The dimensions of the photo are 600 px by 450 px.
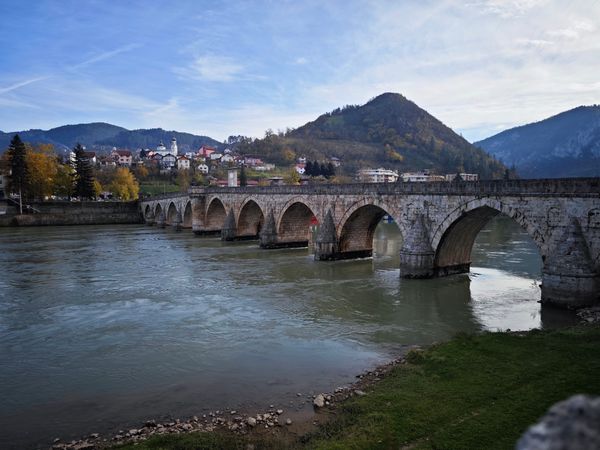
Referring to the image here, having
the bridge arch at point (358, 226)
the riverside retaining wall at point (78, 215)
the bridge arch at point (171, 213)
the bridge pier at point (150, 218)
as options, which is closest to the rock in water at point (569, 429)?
the bridge arch at point (358, 226)

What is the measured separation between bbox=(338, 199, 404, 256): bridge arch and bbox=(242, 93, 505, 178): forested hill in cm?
8799

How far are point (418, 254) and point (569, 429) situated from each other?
19.9 metres

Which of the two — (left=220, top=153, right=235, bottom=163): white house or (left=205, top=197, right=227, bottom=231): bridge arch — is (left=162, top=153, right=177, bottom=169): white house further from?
(left=205, top=197, right=227, bottom=231): bridge arch

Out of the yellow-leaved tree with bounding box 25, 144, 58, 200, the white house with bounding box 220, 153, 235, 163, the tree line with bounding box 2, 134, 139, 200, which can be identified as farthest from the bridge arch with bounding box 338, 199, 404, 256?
the white house with bounding box 220, 153, 235, 163

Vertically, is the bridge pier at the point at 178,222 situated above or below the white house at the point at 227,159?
below

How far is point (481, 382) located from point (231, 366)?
5646 mm

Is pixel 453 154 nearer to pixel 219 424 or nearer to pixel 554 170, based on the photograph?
pixel 554 170

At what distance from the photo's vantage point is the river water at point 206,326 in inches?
360

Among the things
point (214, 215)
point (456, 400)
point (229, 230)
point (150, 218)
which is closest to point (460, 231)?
point (456, 400)

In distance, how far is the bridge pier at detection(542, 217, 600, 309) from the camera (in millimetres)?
14383

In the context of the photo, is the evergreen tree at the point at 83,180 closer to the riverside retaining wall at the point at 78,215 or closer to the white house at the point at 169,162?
the riverside retaining wall at the point at 78,215

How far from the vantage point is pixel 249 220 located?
41.2 m

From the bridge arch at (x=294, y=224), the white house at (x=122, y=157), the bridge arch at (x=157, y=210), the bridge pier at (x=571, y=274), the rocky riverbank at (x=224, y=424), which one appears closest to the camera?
the rocky riverbank at (x=224, y=424)

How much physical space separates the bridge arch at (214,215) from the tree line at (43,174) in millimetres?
26963
